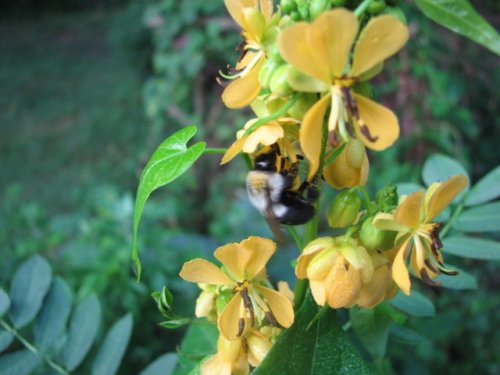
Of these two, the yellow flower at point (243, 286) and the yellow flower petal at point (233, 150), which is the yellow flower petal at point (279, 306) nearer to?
the yellow flower at point (243, 286)

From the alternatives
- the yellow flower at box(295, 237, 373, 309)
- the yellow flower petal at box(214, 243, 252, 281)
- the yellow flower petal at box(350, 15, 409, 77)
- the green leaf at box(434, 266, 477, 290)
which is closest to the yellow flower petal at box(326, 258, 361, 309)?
the yellow flower at box(295, 237, 373, 309)

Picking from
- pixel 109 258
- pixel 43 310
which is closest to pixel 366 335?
pixel 43 310

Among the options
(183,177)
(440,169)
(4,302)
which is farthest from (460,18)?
(183,177)

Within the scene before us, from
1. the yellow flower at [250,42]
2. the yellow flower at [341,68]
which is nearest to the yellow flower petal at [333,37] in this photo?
the yellow flower at [341,68]

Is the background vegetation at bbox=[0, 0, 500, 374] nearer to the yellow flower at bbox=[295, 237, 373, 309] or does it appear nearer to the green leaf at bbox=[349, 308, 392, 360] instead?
the green leaf at bbox=[349, 308, 392, 360]

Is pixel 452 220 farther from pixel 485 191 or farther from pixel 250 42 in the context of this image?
pixel 250 42

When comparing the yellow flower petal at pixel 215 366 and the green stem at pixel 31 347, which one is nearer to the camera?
the yellow flower petal at pixel 215 366
